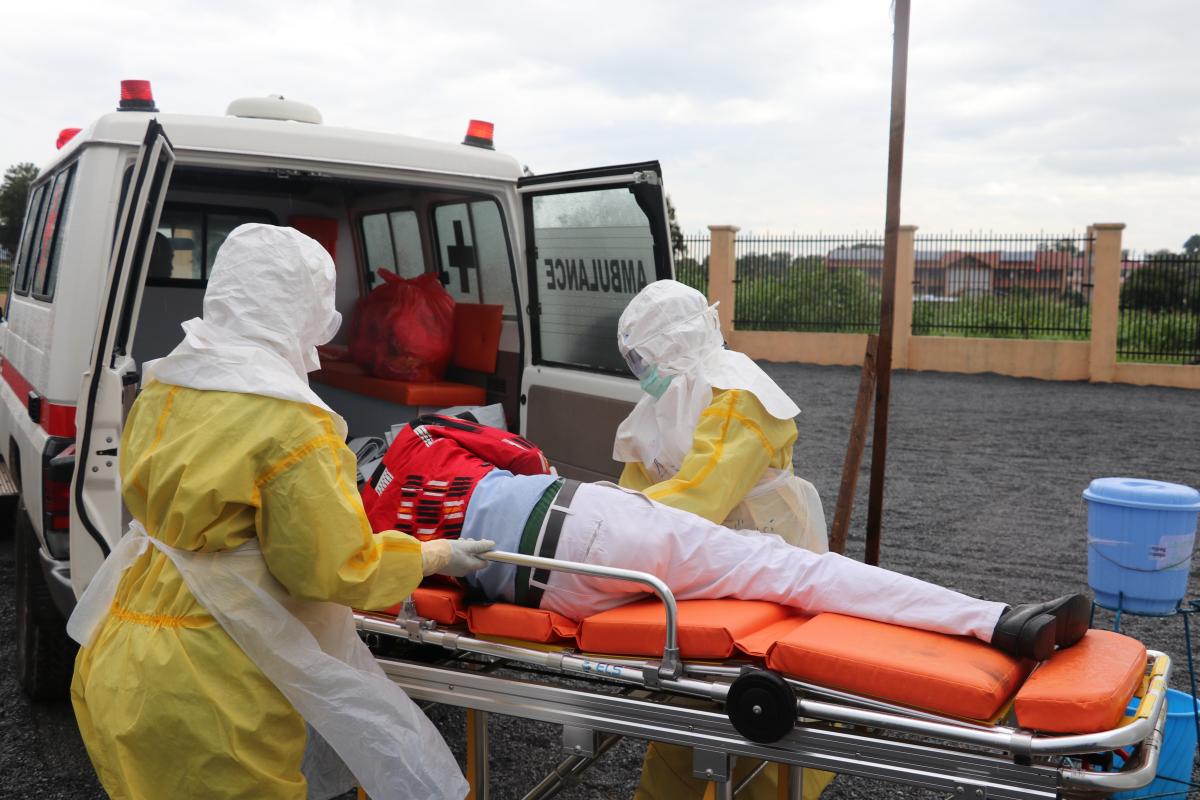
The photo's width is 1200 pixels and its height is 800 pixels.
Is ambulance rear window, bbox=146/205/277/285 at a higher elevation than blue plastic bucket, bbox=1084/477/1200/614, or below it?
higher

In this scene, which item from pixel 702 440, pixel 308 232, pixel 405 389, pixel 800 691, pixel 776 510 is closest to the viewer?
pixel 800 691

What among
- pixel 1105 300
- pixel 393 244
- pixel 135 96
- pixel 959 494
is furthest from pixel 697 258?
pixel 135 96

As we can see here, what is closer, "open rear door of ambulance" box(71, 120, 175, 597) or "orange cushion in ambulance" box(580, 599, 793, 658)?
"orange cushion in ambulance" box(580, 599, 793, 658)

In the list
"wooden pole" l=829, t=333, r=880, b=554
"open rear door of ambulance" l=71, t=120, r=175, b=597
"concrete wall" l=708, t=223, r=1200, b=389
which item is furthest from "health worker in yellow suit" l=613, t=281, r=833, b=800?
"concrete wall" l=708, t=223, r=1200, b=389

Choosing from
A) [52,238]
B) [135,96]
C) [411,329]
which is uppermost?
[135,96]

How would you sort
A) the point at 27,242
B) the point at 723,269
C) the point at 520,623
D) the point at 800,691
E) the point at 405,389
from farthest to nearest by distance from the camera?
1. the point at 723,269
2. the point at 405,389
3. the point at 27,242
4. the point at 520,623
5. the point at 800,691

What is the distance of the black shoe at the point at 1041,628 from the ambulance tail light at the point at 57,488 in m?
2.74

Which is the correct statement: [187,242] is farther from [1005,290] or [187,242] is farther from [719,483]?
[1005,290]

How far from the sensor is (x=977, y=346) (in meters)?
17.4

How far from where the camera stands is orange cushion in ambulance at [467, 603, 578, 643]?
263 cm

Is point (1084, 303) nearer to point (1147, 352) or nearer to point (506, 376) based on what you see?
point (1147, 352)

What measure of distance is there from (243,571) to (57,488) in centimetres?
150

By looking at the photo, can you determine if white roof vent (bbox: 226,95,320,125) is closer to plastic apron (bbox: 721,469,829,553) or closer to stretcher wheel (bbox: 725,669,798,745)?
plastic apron (bbox: 721,469,829,553)

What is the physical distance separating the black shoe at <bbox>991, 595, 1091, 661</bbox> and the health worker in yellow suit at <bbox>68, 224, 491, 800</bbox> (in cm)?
128
